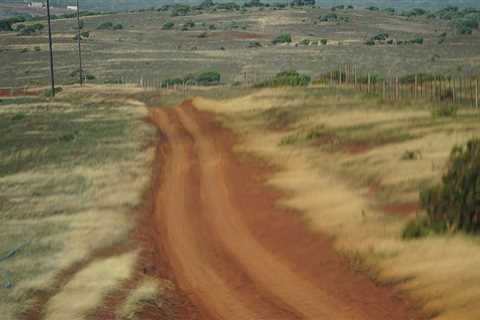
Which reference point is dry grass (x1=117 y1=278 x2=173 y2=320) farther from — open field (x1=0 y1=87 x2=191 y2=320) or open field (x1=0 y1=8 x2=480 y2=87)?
open field (x1=0 y1=8 x2=480 y2=87)

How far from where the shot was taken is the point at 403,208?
50.6 feet

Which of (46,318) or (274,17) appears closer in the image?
(46,318)

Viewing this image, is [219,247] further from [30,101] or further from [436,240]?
[30,101]

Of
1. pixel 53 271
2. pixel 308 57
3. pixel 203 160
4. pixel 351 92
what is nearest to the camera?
pixel 53 271

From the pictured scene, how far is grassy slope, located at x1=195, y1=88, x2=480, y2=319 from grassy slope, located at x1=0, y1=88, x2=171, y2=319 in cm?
436

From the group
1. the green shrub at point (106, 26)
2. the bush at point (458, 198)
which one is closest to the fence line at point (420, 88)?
the bush at point (458, 198)

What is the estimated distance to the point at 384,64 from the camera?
63594 millimetres

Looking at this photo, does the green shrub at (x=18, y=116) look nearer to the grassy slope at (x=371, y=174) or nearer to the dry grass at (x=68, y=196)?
the dry grass at (x=68, y=196)

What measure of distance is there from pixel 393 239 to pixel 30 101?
36.8 meters

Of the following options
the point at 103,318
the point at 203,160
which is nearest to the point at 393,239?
the point at 103,318

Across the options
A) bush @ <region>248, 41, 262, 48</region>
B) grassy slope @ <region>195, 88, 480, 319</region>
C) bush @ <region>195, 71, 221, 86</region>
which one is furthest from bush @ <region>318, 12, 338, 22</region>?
grassy slope @ <region>195, 88, 480, 319</region>

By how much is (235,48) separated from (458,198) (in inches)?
3311

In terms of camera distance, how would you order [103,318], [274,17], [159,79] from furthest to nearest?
[274,17], [159,79], [103,318]

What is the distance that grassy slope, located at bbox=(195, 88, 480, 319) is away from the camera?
1177 cm
